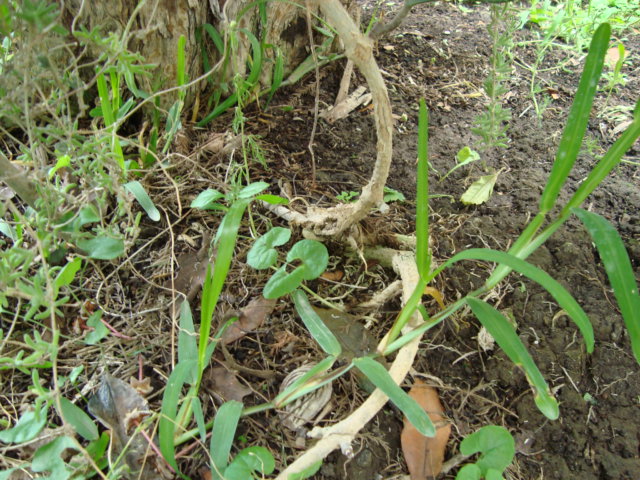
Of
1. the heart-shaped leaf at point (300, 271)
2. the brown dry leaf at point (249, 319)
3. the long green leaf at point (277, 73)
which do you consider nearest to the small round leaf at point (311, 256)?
the heart-shaped leaf at point (300, 271)

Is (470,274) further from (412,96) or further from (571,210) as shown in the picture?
(412,96)

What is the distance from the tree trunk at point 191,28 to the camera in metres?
1.41

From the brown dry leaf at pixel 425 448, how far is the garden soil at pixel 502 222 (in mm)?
22

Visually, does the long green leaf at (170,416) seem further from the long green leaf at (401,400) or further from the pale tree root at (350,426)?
the long green leaf at (401,400)

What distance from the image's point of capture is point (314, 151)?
1.61m

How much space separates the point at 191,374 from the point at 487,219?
0.89 m

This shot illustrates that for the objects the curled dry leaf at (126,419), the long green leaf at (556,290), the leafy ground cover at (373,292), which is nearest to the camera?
the long green leaf at (556,290)

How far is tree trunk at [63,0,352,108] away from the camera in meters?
1.41

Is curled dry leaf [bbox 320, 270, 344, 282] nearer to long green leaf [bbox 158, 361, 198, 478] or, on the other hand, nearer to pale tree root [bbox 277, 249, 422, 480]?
pale tree root [bbox 277, 249, 422, 480]

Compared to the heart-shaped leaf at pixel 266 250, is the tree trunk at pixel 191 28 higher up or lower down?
higher up

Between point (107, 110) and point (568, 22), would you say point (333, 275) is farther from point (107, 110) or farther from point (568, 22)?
point (568, 22)

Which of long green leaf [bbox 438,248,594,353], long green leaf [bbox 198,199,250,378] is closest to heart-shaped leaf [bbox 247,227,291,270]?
long green leaf [bbox 198,199,250,378]

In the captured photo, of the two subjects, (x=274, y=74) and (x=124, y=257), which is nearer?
(x=124, y=257)

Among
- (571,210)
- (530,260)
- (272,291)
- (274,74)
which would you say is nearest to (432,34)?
(274,74)
